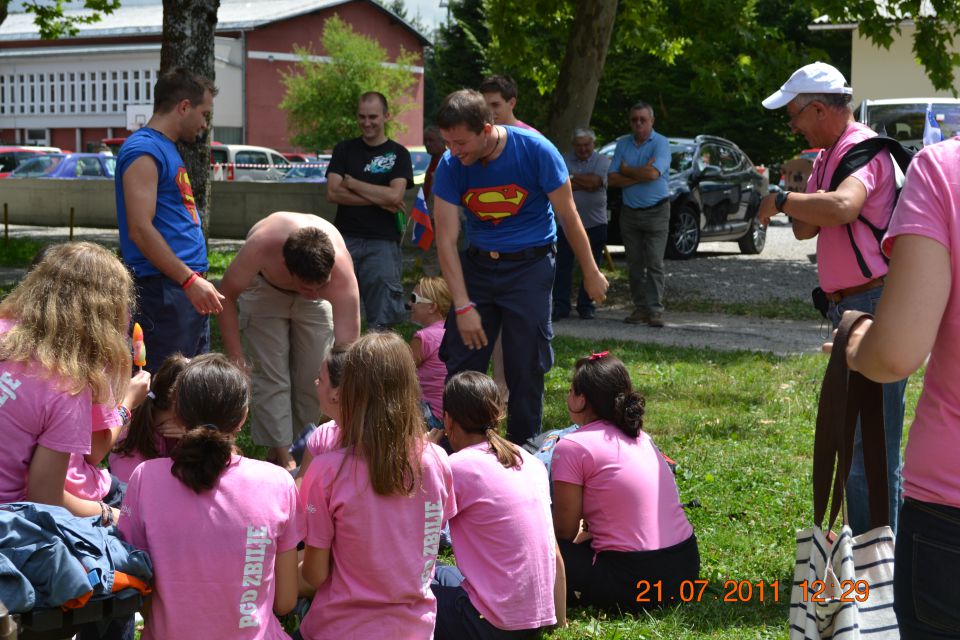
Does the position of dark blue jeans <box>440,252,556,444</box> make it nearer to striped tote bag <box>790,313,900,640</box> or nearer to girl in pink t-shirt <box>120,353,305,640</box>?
girl in pink t-shirt <box>120,353,305,640</box>

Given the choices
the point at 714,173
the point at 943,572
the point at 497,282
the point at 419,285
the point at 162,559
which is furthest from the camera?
the point at 714,173

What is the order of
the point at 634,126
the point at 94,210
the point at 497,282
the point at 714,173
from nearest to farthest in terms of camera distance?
the point at 497,282 < the point at 634,126 < the point at 714,173 < the point at 94,210

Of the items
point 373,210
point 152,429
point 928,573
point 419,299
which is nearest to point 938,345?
point 928,573

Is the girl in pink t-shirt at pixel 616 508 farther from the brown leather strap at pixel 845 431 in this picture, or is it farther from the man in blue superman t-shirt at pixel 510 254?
the brown leather strap at pixel 845 431

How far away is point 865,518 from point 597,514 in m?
0.98

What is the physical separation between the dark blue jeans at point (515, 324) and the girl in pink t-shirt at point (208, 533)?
2416 millimetres

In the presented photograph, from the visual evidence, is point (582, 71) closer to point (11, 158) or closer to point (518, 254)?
point (518, 254)

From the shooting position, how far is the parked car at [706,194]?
16.3m

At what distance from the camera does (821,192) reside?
4207 millimetres

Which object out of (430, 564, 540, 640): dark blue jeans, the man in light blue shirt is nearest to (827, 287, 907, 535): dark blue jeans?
(430, 564, 540, 640): dark blue jeans

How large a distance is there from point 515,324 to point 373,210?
2690 mm

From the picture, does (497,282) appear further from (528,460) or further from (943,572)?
(943,572)

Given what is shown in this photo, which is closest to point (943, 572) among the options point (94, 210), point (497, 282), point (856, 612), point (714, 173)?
point (856, 612)

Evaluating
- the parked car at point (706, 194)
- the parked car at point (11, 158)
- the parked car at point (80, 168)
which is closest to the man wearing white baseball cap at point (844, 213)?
the parked car at point (706, 194)
